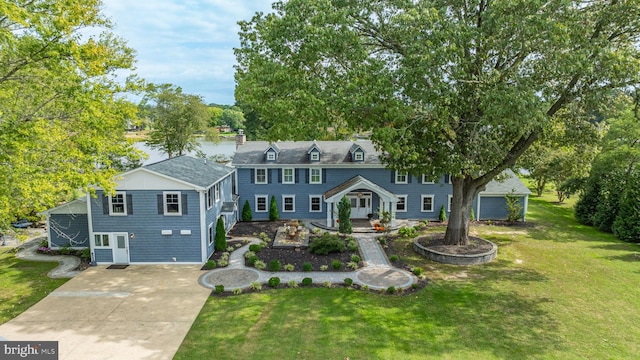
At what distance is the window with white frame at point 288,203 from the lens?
2861cm

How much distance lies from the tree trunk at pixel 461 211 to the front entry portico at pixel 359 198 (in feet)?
16.7

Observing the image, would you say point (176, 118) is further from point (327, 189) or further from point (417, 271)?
point (417, 271)

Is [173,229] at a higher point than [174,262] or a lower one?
higher

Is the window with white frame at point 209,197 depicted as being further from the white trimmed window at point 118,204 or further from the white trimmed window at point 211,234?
the white trimmed window at point 118,204

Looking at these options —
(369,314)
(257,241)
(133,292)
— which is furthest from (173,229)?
(369,314)

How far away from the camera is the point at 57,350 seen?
11727 mm

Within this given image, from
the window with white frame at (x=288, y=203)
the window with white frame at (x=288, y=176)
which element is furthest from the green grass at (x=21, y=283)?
the window with white frame at (x=288, y=176)

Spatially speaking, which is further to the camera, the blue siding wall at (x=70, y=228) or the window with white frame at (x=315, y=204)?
the window with white frame at (x=315, y=204)

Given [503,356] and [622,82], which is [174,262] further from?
[622,82]

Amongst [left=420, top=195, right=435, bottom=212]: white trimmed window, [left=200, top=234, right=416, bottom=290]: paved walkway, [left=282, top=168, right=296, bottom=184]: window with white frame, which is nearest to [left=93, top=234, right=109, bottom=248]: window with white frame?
[left=200, top=234, right=416, bottom=290]: paved walkway

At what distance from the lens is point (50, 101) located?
1460cm

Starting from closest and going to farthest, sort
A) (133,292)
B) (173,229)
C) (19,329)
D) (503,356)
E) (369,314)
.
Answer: (503,356) → (19,329) → (369,314) → (133,292) → (173,229)

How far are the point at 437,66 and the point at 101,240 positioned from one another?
703 inches

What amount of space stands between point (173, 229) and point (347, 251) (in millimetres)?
9213
